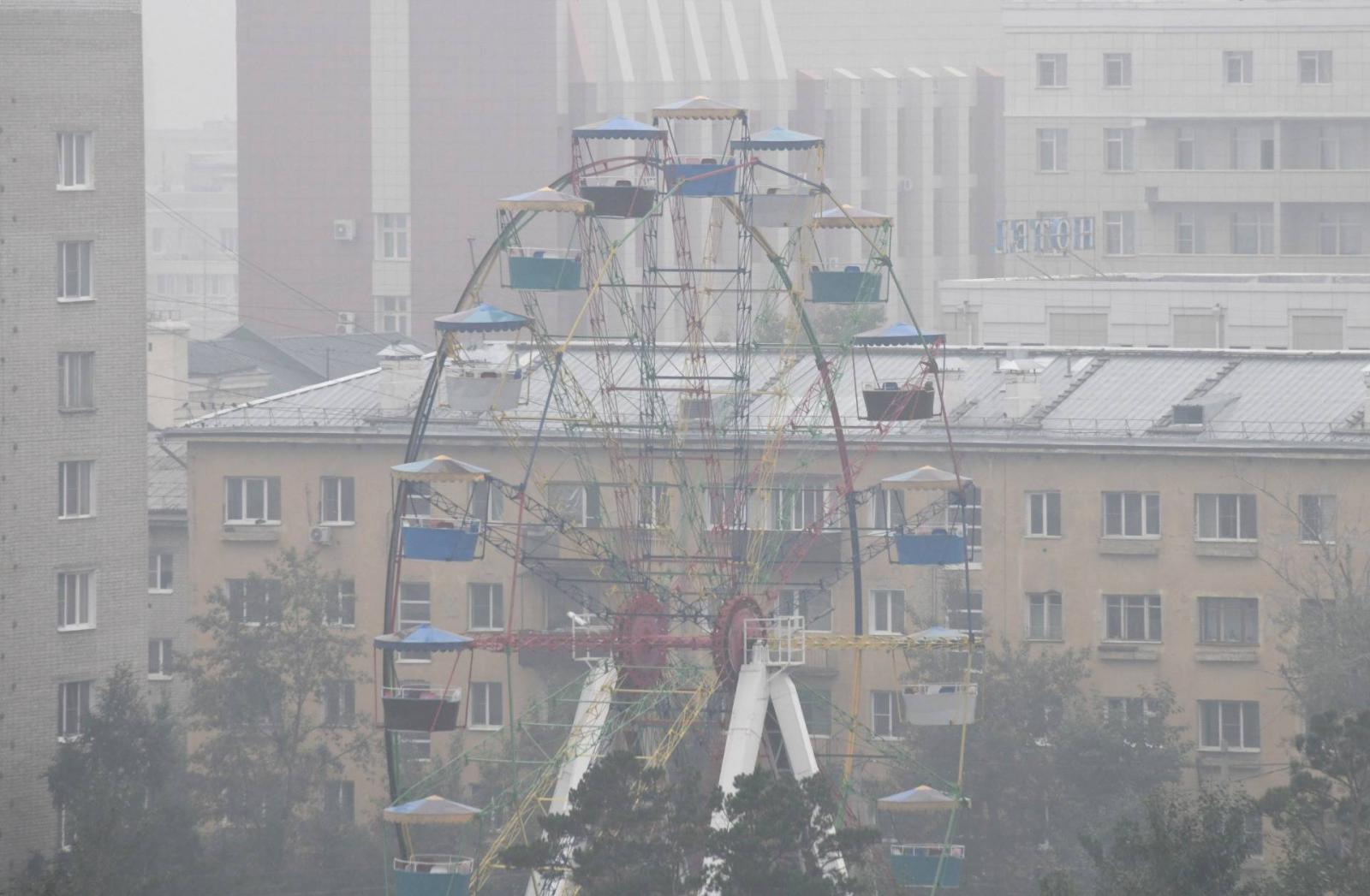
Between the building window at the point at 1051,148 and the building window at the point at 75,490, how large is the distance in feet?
221

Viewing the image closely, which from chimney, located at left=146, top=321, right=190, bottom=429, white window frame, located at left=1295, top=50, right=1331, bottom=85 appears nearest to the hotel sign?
white window frame, located at left=1295, top=50, right=1331, bottom=85

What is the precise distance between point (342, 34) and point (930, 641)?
12008 cm

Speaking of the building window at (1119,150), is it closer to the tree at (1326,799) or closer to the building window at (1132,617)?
the building window at (1132,617)

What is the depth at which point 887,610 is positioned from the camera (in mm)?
94375

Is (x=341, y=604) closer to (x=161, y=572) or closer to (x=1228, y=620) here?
(x=161, y=572)

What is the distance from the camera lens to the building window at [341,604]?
9438cm

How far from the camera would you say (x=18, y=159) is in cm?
8319

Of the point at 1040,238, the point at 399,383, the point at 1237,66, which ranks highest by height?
the point at 1237,66

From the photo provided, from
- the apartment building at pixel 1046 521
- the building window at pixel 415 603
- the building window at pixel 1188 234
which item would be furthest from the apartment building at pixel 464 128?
the building window at pixel 415 603

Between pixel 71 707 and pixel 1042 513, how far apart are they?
90.8 ft

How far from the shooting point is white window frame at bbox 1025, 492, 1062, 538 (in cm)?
9194

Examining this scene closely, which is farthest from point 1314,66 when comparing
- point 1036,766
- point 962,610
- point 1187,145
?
point 1036,766

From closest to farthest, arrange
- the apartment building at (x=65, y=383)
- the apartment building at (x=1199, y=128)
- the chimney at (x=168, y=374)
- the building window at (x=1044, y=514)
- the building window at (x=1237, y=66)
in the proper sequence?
the apartment building at (x=65, y=383), the building window at (x=1044, y=514), the chimney at (x=168, y=374), the apartment building at (x=1199, y=128), the building window at (x=1237, y=66)

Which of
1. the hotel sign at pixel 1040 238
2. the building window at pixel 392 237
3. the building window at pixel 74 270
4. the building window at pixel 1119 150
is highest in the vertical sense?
the building window at pixel 392 237
